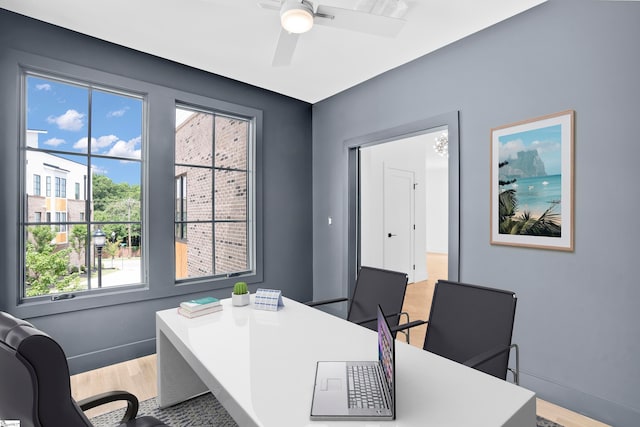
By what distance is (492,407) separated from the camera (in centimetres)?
103

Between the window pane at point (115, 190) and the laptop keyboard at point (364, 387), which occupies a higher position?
the window pane at point (115, 190)

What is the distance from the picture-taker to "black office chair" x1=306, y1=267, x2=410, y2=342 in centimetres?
204

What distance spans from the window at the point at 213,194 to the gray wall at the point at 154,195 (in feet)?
0.54

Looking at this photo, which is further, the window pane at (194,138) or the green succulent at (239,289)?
the window pane at (194,138)

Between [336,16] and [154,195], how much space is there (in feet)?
7.23

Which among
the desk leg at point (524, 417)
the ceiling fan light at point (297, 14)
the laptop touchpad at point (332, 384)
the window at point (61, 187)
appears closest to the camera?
the desk leg at point (524, 417)

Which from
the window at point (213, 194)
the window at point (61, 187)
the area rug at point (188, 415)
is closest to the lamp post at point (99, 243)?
the window at point (61, 187)

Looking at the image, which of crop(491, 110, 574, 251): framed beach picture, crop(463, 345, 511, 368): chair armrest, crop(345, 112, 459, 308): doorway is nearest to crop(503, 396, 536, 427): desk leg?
crop(463, 345, 511, 368): chair armrest

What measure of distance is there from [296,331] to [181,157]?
93.9 inches

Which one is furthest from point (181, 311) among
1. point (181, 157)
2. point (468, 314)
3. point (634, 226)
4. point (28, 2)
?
point (634, 226)

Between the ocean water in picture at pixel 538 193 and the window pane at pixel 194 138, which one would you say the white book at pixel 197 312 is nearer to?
the window pane at pixel 194 138

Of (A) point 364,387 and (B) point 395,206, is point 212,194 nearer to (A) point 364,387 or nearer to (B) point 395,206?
(A) point 364,387

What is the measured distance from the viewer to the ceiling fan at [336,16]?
1.92 metres

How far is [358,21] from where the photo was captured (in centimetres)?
204
